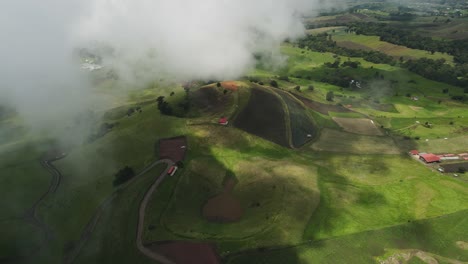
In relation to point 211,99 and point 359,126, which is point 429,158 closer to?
point 359,126

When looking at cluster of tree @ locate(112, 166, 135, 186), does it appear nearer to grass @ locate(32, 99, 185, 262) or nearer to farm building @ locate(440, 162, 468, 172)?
grass @ locate(32, 99, 185, 262)

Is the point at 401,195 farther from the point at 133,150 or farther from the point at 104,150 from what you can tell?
the point at 104,150

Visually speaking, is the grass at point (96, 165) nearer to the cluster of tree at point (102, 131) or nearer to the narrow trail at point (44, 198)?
the narrow trail at point (44, 198)

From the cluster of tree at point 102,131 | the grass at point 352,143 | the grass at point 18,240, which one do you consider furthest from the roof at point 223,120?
the grass at point 18,240

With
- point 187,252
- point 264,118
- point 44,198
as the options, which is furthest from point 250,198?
point 44,198

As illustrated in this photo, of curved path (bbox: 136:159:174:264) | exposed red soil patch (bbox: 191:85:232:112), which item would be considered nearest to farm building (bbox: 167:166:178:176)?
curved path (bbox: 136:159:174:264)

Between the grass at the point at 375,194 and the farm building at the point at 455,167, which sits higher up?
the grass at the point at 375,194
